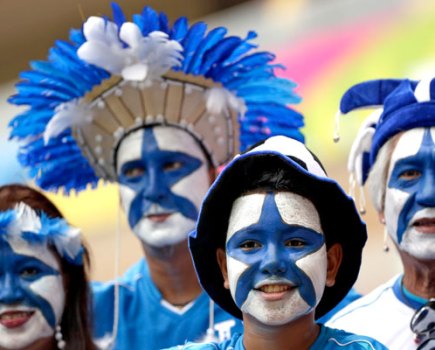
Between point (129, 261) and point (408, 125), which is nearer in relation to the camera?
point (408, 125)

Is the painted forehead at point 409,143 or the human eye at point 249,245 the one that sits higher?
the painted forehead at point 409,143

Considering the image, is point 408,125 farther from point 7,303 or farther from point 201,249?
point 7,303

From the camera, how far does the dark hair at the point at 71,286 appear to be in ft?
14.3

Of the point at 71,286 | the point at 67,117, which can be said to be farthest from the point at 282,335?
the point at 67,117

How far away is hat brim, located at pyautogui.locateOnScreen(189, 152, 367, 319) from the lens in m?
3.38

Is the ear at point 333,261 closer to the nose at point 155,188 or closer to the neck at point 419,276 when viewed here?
the neck at point 419,276

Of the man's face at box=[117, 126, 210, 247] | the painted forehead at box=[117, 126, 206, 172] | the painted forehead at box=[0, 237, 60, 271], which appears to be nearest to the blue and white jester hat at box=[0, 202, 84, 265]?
the painted forehead at box=[0, 237, 60, 271]

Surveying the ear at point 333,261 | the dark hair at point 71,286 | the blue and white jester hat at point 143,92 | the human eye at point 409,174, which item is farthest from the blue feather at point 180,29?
the ear at point 333,261

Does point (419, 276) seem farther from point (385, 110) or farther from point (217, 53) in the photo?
point (217, 53)

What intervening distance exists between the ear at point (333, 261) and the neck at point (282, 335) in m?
0.13

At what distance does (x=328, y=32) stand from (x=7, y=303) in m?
4.60

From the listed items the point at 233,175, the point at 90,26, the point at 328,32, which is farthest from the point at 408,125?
the point at 328,32

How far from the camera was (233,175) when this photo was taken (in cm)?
341

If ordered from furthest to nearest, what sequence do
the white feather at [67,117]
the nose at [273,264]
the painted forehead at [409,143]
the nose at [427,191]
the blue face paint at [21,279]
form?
the white feather at [67,117], the blue face paint at [21,279], the painted forehead at [409,143], the nose at [427,191], the nose at [273,264]
